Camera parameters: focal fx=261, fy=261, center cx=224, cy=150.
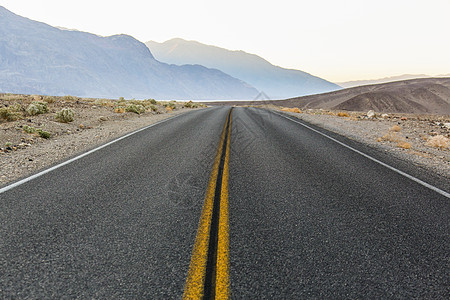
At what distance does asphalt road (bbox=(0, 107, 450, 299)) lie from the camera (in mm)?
2246

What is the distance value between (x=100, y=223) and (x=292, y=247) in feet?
7.65

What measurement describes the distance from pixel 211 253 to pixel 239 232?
21.1 inches

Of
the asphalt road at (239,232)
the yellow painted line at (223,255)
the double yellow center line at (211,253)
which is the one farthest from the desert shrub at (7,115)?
the yellow painted line at (223,255)

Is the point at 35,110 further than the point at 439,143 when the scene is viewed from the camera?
Yes

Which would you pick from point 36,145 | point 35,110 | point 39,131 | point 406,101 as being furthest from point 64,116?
point 406,101

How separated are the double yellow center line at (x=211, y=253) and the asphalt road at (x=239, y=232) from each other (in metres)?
0.07

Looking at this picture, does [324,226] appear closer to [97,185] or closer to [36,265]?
[36,265]

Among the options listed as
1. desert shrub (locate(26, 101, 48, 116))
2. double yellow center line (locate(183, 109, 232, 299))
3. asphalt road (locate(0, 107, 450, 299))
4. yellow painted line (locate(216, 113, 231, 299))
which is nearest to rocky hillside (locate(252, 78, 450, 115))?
desert shrub (locate(26, 101, 48, 116))

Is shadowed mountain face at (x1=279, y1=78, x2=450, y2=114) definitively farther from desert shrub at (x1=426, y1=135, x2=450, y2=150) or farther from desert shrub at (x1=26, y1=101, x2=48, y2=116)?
desert shrub at (x1=26, y1=101, x2=48, y2=116)

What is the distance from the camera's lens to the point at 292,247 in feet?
9.18

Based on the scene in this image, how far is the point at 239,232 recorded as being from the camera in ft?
10.0

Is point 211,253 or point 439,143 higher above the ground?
point 439,143

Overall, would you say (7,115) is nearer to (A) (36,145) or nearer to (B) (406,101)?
(A) (36,145)

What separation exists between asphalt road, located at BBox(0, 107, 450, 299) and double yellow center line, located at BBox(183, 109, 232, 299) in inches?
2.8
